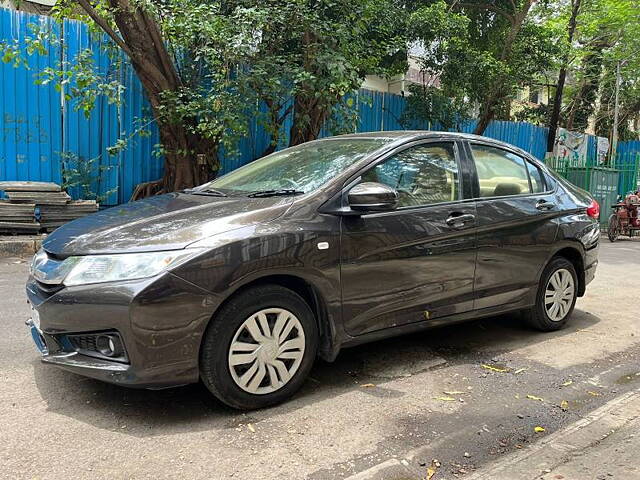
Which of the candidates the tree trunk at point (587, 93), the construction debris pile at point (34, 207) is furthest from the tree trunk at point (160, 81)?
the tree trunk at point (587, 93)

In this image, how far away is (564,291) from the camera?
5.12 m

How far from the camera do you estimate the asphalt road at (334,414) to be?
2729 millimetres

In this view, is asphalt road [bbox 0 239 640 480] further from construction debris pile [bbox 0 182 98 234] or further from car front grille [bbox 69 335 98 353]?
construction debris pile [bbox 0 182 98 234]

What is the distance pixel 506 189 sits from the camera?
4684 mm

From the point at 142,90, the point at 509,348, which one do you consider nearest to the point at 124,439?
the point at 509,348

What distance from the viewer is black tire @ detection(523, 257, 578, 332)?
193 inches

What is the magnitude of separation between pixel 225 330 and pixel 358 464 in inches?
37.6

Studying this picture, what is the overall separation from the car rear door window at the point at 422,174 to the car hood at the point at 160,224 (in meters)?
0.79

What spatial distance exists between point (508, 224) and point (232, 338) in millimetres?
2467

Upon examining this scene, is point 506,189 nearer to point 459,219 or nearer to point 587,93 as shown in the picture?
point 459,219

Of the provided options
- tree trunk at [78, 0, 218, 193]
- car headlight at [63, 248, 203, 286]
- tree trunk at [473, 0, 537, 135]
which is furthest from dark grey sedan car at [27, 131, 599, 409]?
tree trunk at [473, 0, 537, 135]

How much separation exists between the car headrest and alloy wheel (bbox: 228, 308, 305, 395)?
214cm

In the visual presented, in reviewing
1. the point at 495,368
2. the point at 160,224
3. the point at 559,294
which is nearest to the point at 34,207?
the point at 160,224

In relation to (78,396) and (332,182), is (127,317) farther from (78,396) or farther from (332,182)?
(332,182)
